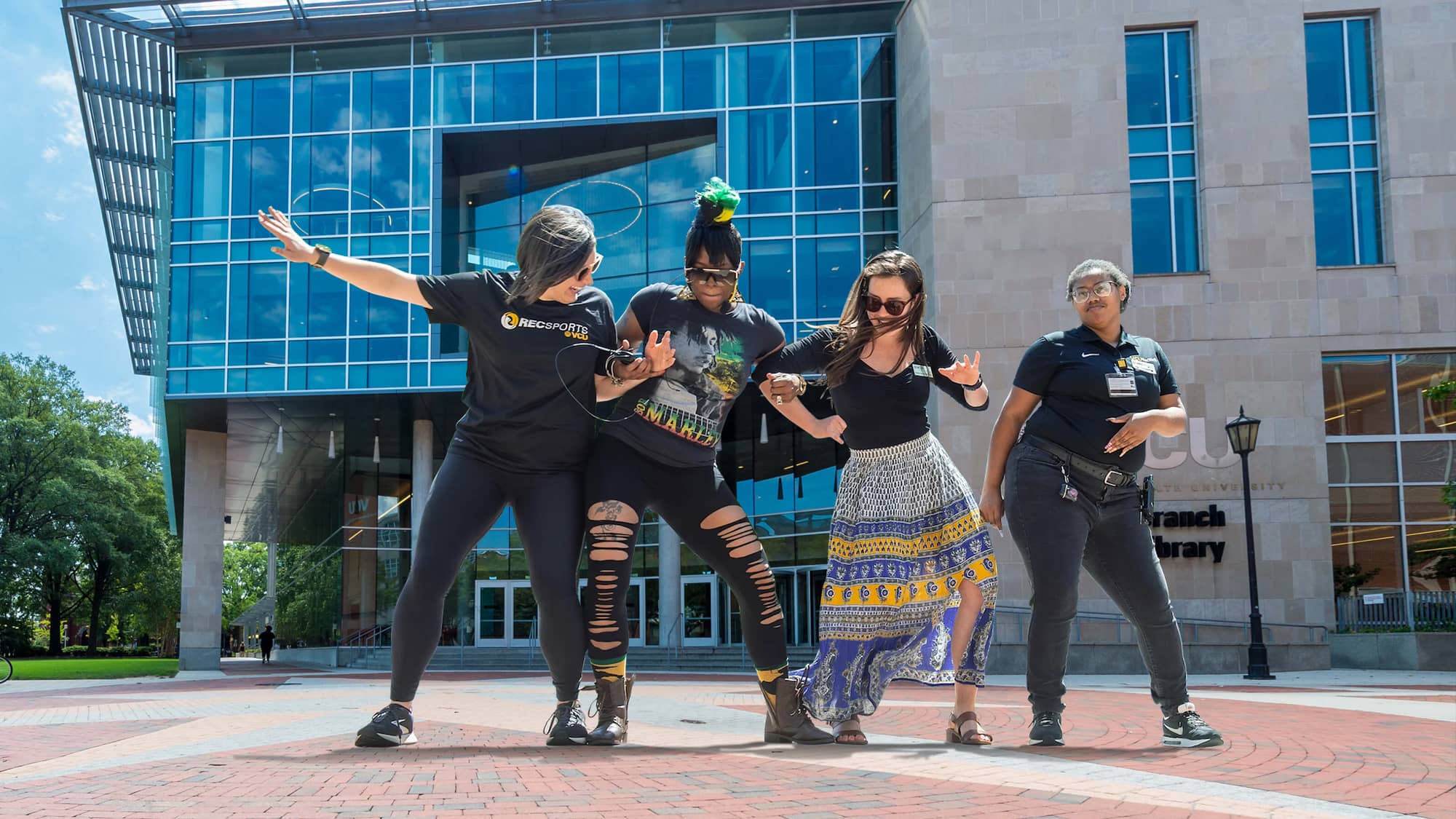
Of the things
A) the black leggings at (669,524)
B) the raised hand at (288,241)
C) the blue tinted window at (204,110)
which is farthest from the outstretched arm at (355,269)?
the blue tinted window at (204,110)

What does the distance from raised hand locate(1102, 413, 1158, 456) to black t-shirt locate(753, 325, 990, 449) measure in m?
0.60

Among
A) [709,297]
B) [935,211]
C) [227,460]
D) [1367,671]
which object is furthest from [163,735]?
[227,460]

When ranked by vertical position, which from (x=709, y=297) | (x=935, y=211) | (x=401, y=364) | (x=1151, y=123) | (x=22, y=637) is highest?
(x=1151, y=123)

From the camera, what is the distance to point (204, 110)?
1169 inches

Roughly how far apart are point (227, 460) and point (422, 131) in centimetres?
1456

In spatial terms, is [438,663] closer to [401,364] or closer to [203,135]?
[401,364]

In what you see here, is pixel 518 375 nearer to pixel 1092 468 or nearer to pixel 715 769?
pixel 715 769

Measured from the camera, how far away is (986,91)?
993 inches

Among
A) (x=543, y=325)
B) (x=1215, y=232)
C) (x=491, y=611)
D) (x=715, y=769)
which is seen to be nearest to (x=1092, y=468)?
(x=715, y=769)

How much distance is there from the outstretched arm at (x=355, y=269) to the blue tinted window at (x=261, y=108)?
2751 centimetres

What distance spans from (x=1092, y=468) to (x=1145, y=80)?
22837 millimetres

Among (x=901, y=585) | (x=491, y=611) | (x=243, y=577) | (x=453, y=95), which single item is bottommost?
(x=243, y=577)

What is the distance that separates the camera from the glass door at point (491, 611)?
3494cm

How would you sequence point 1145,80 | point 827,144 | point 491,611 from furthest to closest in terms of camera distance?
point 491,611, point 827,144, point 1145,80
